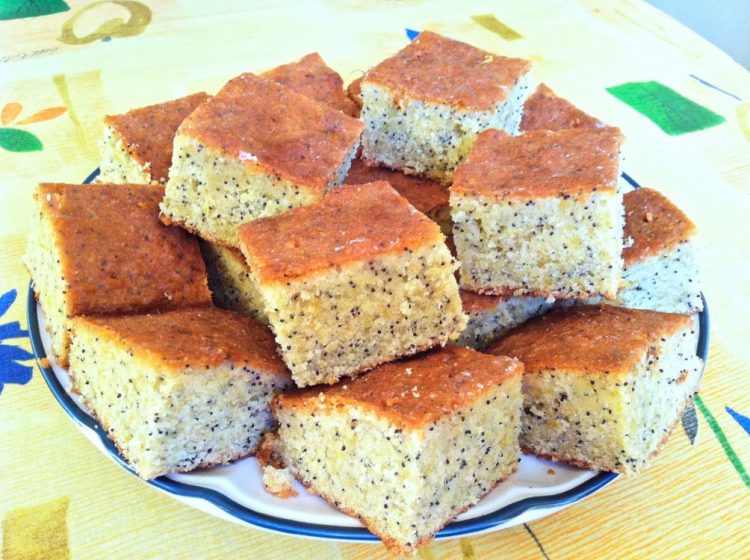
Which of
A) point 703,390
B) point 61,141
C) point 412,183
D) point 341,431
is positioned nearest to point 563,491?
point 341,431

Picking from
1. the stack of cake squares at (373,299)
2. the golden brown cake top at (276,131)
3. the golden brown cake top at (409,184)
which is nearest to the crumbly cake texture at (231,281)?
the stack of cake squares at (373,299)

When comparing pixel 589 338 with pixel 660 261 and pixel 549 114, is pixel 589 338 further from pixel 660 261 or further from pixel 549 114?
pixel 549 114

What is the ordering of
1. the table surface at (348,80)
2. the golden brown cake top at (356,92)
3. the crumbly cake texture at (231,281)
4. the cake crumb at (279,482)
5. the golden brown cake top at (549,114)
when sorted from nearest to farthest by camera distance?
the cake crumb at (279,482) < the table surface at (348,80) < the crumbly cake texture at (231,281) < the golden brown cake top at (549,114) < the golden brown cake top at (356,92)

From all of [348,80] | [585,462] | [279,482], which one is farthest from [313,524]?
[348,80]

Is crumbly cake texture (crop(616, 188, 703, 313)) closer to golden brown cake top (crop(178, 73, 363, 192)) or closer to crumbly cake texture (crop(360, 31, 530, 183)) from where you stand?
crumbly cake texture (crop(360, 31, 530, 183))

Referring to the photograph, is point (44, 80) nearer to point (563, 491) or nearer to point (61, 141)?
point (61, 141)

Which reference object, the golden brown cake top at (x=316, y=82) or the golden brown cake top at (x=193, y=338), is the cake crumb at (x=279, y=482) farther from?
the golden brown cake top at (x=316, y=82)
